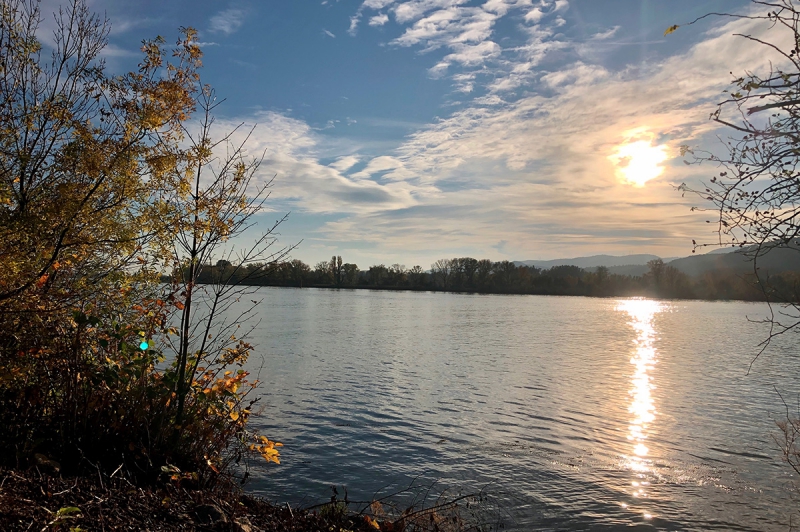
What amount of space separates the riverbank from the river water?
10.4 feet

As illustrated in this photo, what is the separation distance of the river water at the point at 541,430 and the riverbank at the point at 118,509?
3.18 metres

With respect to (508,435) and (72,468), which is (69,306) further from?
(508,435)

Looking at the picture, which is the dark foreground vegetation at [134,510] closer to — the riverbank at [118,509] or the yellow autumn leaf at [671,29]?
the riverbank at [118,509]

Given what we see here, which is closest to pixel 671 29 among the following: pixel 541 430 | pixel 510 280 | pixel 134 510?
pixel 134 510

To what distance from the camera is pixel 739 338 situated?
40.8 metres

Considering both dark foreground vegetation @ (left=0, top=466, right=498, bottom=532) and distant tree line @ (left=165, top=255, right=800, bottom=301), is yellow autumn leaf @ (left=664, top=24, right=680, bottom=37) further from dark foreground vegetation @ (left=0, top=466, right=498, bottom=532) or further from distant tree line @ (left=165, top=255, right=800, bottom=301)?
distant tree line @ (left=165, top=255, right=800, bottom=301)

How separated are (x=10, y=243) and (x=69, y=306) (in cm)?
110

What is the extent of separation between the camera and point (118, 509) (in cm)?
506

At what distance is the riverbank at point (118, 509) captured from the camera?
4480 millimetres

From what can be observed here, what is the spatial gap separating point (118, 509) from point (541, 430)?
12.5 meters

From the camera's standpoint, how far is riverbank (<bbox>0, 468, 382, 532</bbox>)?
448cm

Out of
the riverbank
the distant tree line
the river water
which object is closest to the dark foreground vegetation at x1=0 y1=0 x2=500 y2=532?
the riverbank

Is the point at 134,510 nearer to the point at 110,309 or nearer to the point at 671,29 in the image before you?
the point at 110,309

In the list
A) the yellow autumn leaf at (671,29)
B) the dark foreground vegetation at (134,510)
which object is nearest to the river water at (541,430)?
the dark foreground vegetation at (134,510)
